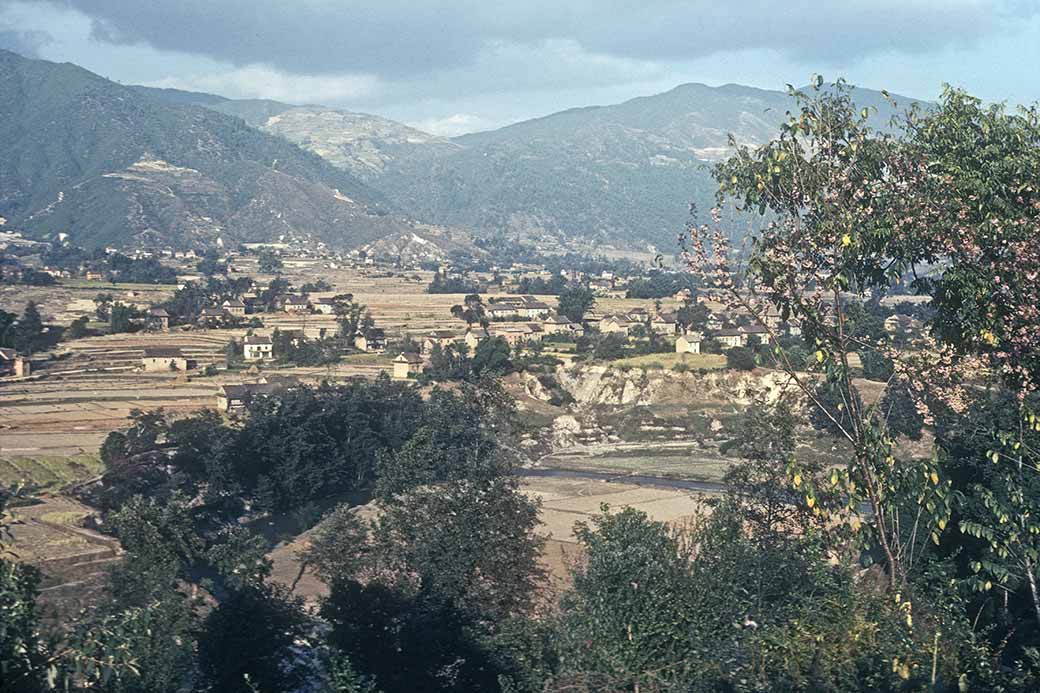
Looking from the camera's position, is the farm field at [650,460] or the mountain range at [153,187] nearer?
the farm field at [650,460]

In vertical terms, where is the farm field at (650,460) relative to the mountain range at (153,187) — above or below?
below

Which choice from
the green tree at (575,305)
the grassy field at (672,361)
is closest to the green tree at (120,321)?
the grassy field at (672,361)

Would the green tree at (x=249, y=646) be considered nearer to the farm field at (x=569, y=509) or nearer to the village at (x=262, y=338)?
the farm field at (x=569, y=509)

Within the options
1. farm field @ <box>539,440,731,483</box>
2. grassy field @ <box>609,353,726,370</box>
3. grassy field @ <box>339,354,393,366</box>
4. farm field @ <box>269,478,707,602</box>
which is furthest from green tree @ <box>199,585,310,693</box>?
Result: grassy field @ <box>609,353,726,370</box>

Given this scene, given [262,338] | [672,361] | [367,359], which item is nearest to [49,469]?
[367,359]

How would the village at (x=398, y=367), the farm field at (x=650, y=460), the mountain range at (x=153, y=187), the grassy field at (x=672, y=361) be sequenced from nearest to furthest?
the village at (x=398, y=367), the farm field at (x=650, y=460), the grassy field at (x=672, y=361), the mountain range at (x=153, y=187)
